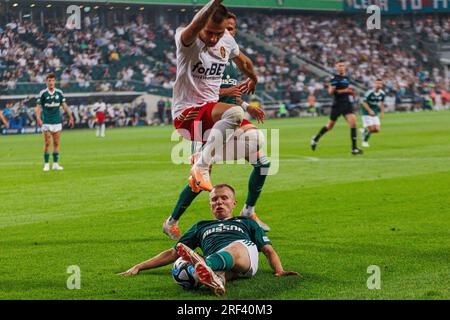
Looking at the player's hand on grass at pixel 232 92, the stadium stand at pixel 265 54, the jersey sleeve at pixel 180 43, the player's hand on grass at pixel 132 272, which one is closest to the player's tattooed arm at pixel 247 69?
the player's hand on grass at pixel 232 92

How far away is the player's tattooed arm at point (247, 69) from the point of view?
11.1 metres

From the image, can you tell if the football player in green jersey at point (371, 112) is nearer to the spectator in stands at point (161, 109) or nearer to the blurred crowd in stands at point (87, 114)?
the blurred crowd in stands at point (87, 114)

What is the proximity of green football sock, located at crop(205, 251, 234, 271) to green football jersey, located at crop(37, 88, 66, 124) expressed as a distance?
16860 millimetres

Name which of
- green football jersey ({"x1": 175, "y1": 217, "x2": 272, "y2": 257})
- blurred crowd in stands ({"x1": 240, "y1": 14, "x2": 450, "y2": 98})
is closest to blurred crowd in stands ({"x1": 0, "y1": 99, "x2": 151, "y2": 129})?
blurred crowd in stands ({"x1": 240, "y1": 14, "x2": 450, "y2": 98})

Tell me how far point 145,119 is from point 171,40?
7.29 meters

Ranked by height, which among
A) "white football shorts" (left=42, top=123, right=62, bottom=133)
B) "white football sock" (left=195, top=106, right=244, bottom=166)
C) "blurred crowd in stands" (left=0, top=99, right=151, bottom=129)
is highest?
"white football sock" (left=195, top=106, right=244, bottom=166)

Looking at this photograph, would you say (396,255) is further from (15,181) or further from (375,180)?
(15,181)

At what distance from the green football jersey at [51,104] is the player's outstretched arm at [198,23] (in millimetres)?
14921

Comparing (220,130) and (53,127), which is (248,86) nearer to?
(220,130)

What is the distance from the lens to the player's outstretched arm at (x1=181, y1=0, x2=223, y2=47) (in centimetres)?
847

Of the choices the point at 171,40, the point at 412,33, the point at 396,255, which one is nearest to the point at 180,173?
the point at 396,255

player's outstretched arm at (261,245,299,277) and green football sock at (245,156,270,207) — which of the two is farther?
green football sock at (245,156,270,207)

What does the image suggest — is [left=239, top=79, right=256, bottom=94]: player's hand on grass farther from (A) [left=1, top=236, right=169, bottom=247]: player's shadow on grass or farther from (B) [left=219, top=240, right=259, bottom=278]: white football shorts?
(B) [left=219, top=240, right=259, bottom=278]: white football shorts

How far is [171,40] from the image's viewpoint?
61.8 m
